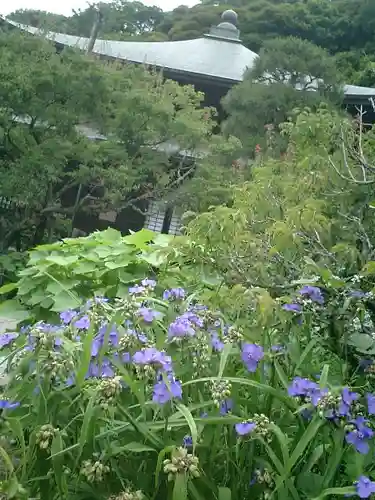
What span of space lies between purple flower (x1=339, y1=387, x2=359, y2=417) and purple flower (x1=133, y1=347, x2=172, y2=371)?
31 centimetres

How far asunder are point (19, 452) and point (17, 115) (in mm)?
7406

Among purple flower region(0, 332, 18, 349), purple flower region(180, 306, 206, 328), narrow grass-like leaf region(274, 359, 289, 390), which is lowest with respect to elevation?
purple flower region(0, 332, 18, 349)

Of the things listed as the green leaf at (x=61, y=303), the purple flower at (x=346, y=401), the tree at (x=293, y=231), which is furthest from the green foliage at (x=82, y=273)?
the purple flower at (x=346, y=401)

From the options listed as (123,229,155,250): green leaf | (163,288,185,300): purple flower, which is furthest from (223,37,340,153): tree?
(163,288,185,300): purple flower

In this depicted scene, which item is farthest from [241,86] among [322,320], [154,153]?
[322,320]

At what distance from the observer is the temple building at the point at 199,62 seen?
11.9 m

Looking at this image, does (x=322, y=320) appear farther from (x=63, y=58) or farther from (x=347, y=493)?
(x=63, y=58)

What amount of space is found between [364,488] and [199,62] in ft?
43.7

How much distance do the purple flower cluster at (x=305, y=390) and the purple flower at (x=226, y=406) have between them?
11 cm

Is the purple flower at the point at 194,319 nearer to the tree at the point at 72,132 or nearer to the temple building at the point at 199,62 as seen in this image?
the tree at the point at 72,132

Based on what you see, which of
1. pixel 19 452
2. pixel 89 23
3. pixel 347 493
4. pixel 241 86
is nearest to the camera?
pixel 347 493

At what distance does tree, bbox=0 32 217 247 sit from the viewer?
7703 mm

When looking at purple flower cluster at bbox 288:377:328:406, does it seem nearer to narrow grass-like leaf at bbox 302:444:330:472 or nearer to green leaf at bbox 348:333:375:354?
narrow grass-like leaf at bbox 302:444:330:472

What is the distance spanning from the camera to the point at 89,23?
69.7 feet
